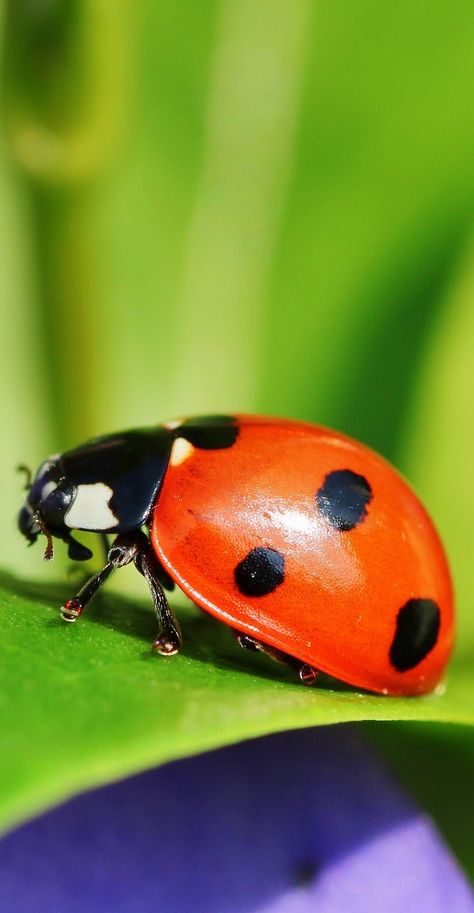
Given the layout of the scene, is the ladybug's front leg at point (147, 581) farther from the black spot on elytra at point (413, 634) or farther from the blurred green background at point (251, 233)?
the blurred green background at point (251, 233)

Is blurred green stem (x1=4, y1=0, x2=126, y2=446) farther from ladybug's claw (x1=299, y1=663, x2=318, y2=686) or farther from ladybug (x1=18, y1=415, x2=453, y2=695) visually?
ladybug's claw (x1=299, y1=663, x2=318, y2=686)

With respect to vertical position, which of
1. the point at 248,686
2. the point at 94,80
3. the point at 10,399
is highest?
the point at 94,80

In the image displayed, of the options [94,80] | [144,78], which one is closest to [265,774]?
[94,80]

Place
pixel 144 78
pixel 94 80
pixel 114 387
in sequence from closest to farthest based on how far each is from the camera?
pixel 94 80, pixel 114 387, pixel 144 78

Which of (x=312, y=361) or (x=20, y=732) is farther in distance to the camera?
(x=312, y=361)

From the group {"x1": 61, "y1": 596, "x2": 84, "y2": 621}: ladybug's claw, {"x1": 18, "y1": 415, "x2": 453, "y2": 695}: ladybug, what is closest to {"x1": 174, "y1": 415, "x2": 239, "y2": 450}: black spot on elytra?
{"x1": 18, "y1": 415, "x2": 453, "y2": 695}: ladybug

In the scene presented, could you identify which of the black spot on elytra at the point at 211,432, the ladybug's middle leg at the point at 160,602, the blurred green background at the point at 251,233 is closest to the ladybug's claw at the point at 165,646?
the ladybug's middle leg at the point at 160,602

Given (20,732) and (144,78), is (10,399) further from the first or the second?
(20,732)
